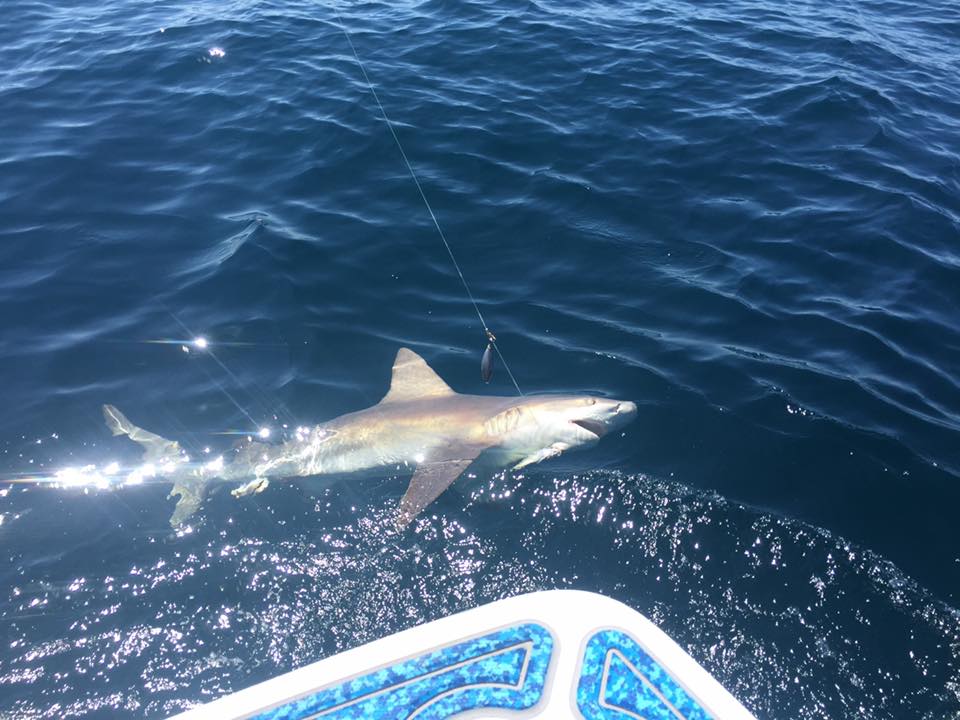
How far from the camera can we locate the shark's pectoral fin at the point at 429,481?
20.9 ft

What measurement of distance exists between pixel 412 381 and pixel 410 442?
75cm

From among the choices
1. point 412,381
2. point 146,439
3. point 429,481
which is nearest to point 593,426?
point 429,481

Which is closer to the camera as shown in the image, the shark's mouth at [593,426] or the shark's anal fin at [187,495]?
the shark's anal fin at [187,495]

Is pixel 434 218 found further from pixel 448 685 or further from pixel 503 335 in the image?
pixel 448 685

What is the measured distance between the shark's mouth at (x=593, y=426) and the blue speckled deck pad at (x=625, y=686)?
289cm

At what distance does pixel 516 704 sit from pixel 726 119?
11962 millimetres

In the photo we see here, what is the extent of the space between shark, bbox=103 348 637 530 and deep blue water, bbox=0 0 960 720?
0.25 meters

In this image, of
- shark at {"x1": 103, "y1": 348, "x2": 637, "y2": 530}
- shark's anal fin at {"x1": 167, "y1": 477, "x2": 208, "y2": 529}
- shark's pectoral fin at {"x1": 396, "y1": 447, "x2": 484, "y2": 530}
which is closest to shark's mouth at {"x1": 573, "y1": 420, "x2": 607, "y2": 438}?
shark at {"x1": 103, "y1": 348, "x2": 637, "y2": 530}

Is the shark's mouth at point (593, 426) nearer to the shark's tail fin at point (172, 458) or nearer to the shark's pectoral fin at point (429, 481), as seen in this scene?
the shark's pectoral fin at point (429, 481)

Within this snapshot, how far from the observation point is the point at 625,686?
160 inches

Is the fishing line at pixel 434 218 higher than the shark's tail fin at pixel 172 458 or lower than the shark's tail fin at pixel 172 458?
higher

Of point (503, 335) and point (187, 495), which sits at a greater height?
point (503, 335)

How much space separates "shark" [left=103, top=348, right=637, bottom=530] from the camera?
6934 mm

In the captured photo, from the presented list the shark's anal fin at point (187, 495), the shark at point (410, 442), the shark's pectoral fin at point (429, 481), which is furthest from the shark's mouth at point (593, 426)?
the shark's anal fin at point (187, 495)
